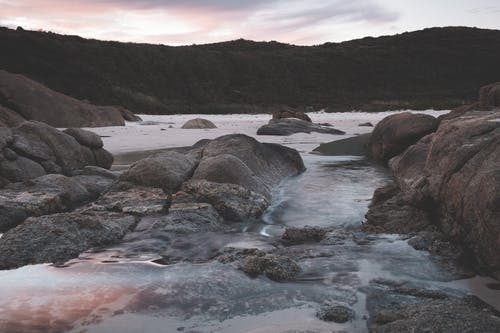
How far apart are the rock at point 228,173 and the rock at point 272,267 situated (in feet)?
8.26

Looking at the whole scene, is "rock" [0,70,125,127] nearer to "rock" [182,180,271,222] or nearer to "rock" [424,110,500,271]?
"rock" [182,180,271,222]

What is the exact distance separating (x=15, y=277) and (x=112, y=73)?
4034 cm

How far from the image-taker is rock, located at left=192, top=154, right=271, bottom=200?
652cm

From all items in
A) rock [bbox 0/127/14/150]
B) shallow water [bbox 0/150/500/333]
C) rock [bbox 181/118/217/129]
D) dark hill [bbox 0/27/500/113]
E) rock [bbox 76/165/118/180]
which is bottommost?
shallow water [bbox 0/150/500/333]

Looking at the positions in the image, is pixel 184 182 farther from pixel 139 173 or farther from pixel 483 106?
pixel 483 106

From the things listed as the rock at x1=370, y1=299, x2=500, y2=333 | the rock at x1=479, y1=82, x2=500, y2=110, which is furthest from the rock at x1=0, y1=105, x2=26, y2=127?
the rock at x1=370, y1=299, x2=500, y2=333

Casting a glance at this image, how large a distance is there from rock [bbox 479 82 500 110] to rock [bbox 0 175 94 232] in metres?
9.13

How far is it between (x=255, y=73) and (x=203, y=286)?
4668cm

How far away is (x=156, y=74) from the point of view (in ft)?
149

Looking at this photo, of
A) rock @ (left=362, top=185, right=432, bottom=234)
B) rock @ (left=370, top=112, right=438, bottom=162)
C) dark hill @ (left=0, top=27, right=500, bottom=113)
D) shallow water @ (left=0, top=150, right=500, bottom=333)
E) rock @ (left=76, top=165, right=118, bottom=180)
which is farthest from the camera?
dark hill @ (left=0, top=27, right=500, bottom=113)

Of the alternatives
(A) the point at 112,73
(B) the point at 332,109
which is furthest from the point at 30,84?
(A) the point at 112,73

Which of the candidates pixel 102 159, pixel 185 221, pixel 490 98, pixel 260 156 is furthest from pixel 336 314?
pixel 490 98

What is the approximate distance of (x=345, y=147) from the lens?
13109mm

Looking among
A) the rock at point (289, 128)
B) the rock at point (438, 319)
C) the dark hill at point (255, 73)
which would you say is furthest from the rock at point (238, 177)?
the dark hill at point (255, 73)
